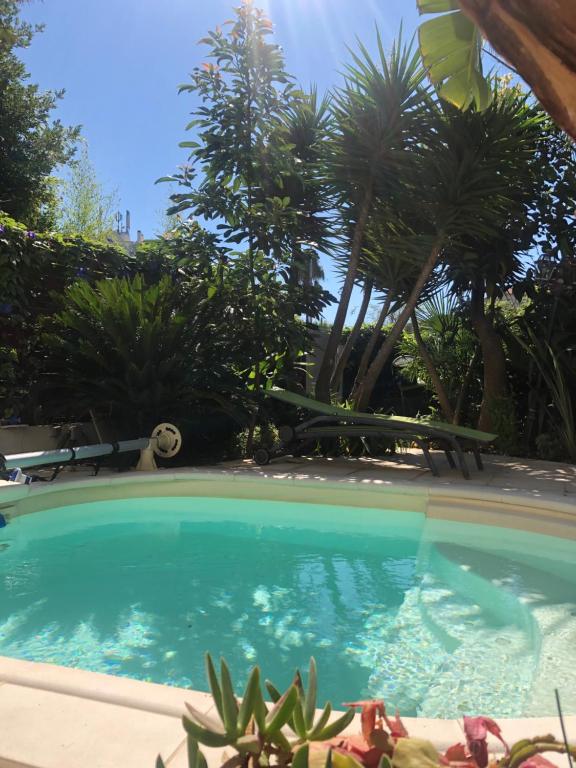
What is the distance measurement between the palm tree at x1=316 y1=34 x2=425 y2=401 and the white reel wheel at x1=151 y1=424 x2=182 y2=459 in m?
3.90

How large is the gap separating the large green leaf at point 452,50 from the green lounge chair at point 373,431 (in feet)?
11.7

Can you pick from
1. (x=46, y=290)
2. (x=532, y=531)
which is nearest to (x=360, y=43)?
(x=46, y=290)

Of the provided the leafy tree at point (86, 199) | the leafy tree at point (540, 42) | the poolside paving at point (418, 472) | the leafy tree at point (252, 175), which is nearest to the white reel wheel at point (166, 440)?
the poolside paving at point (418, 472)

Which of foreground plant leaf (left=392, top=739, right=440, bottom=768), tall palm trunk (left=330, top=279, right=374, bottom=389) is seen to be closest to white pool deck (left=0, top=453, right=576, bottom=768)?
foreground plant leaf (left=392, top=739, right=440, bottom=768)

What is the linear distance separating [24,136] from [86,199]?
8.01 m

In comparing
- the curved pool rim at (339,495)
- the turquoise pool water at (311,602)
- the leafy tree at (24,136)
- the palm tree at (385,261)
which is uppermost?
the leafy tree at (24,136)

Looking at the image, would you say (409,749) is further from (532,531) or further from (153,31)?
(153,31)

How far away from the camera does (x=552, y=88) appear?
0.82 m

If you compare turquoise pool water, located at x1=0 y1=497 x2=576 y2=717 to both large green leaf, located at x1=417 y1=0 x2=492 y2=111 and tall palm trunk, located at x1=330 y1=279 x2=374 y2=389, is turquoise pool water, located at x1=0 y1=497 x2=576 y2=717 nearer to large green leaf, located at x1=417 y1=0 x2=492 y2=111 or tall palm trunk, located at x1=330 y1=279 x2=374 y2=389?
large green leaf, located at x1=417 y1=0 x2=492 y2=111

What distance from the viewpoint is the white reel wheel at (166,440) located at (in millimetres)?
6270

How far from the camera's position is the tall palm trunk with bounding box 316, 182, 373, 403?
24.3ft

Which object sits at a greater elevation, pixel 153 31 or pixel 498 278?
pixel 153 31

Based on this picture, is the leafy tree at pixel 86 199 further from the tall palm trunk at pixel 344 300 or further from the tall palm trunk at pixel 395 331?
the tall palm trunk at pixel 395 331

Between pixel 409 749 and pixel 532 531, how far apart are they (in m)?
4.02
